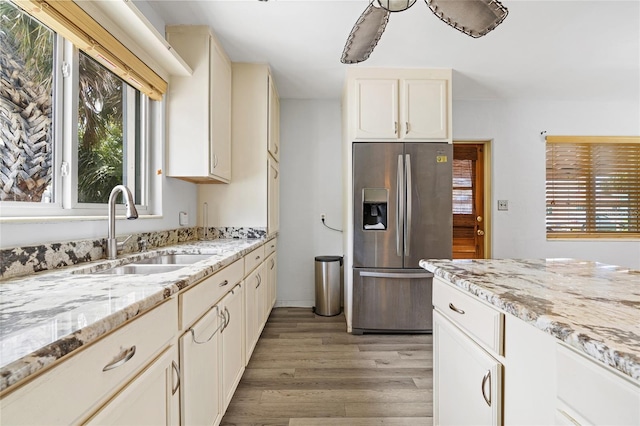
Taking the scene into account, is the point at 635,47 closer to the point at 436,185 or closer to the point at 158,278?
the point at 436,185

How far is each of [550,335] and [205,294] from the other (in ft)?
3.78

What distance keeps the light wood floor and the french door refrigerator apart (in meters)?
0.24

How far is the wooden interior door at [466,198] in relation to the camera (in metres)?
3.80

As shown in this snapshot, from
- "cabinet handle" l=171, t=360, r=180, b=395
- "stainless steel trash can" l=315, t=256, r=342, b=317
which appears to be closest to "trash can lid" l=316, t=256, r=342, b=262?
"stainless steel trash can" l=315, t=256, r=342, b=317

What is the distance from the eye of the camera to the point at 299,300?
139 inches

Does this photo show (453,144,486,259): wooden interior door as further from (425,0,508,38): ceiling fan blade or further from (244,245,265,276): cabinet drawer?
(425,0,508,38): ceiling fan blade

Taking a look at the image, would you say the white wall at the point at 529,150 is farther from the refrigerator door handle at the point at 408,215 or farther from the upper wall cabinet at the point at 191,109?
the upper wall cabinet at the point at 191,109

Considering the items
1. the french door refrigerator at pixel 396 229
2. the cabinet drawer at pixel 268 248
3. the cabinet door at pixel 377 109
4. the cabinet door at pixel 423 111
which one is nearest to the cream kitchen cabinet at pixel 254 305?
the cabinet drawer at pixel 268 248

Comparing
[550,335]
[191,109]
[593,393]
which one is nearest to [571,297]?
[550,335]

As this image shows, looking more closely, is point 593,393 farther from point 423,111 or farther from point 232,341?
point 423,111

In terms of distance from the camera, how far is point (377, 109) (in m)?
2.76

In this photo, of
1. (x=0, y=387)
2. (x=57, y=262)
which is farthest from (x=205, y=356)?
(x=0, y=387)

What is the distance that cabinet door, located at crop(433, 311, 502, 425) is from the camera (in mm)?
898

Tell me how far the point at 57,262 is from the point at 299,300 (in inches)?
102
